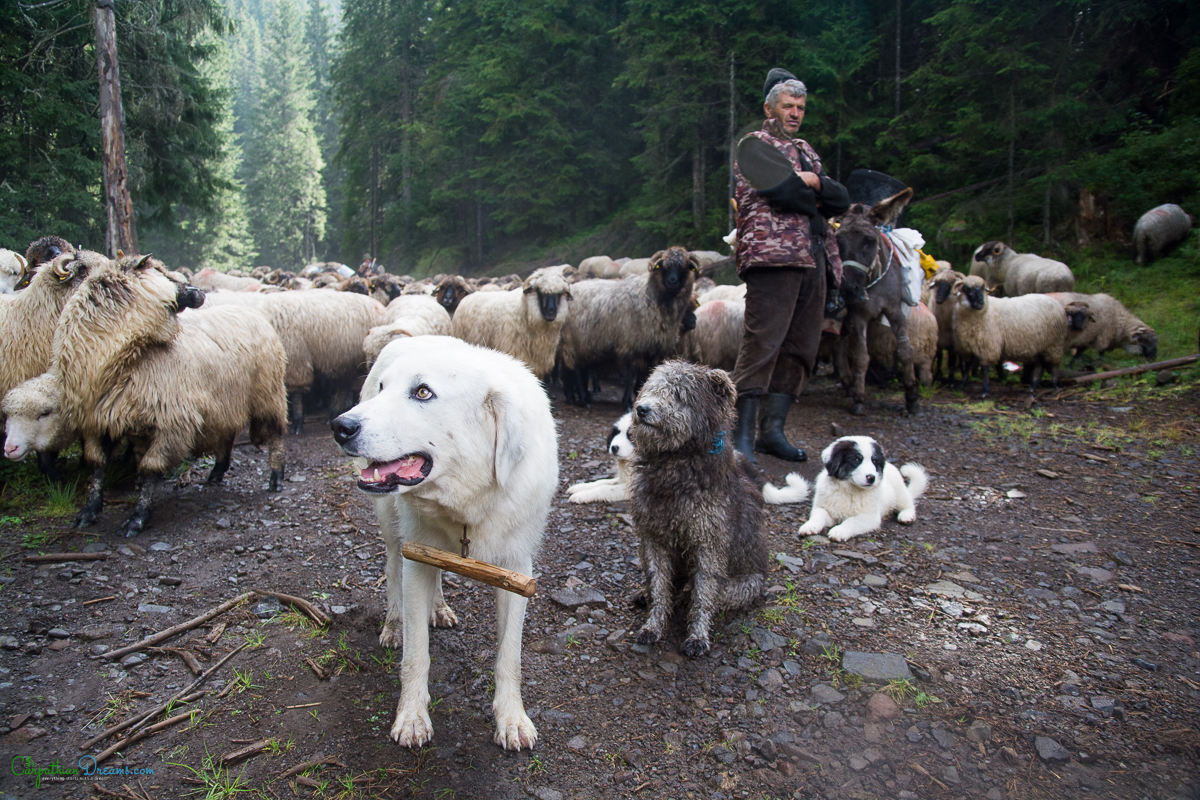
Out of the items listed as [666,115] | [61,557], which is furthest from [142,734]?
[666,115]

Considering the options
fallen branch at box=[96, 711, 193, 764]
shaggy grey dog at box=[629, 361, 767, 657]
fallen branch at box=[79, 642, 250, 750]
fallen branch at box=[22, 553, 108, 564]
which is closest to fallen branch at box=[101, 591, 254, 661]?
fallen branch at box=[79, 642, 250, 750]

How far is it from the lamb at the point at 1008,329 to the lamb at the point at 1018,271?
463cm

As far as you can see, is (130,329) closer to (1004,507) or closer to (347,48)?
(1004,507)

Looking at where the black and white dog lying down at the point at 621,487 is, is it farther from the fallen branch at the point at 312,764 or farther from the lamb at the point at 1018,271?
the lamb at the point at 1018,271

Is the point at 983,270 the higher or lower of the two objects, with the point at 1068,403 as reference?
higher

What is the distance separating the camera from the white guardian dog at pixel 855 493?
179 inches

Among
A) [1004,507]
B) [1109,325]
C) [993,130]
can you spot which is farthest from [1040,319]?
[993,130]

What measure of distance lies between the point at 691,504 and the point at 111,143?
48.7ft

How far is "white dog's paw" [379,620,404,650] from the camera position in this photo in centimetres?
330

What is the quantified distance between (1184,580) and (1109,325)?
952 centimetres

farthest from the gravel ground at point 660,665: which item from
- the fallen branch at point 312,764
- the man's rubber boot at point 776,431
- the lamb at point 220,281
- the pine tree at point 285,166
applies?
the pine tree at point 285,166

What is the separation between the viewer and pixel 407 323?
769 centimetres

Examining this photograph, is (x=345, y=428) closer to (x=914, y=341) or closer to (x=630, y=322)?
(x=630, y=322)

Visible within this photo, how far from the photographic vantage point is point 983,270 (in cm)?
1552
